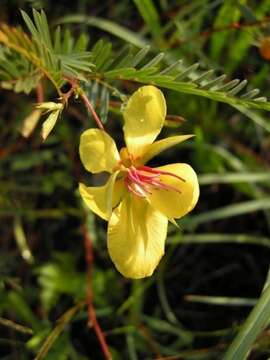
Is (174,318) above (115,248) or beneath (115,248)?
beneath

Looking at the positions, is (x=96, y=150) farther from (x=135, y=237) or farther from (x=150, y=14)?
(x=150, y=14)

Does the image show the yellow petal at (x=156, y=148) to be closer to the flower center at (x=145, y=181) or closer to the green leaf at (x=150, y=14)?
the flower center at (x=145, y=181)

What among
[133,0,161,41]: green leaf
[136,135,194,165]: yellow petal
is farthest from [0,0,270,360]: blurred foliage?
[136,135,194,165]: yellow petal

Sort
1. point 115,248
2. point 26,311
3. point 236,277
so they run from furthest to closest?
point 236,277 → point 26,311 → point 115,248

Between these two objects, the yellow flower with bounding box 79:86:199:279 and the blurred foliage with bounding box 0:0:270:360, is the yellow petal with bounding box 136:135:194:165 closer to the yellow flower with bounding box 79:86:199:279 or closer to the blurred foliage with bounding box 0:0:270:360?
the yellow flower with bounding box 79:86:199:279

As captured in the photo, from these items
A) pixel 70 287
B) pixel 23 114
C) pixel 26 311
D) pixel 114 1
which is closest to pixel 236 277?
pixel 70 287

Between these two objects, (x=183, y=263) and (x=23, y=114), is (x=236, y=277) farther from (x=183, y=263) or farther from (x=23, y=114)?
(x=23, y=114)

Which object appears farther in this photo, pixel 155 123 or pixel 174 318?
pixel 174 318

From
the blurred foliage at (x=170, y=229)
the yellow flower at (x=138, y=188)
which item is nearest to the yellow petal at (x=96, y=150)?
the yellow flower at (x=138, y=188)

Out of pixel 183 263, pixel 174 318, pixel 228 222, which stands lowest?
pixel 174 318
